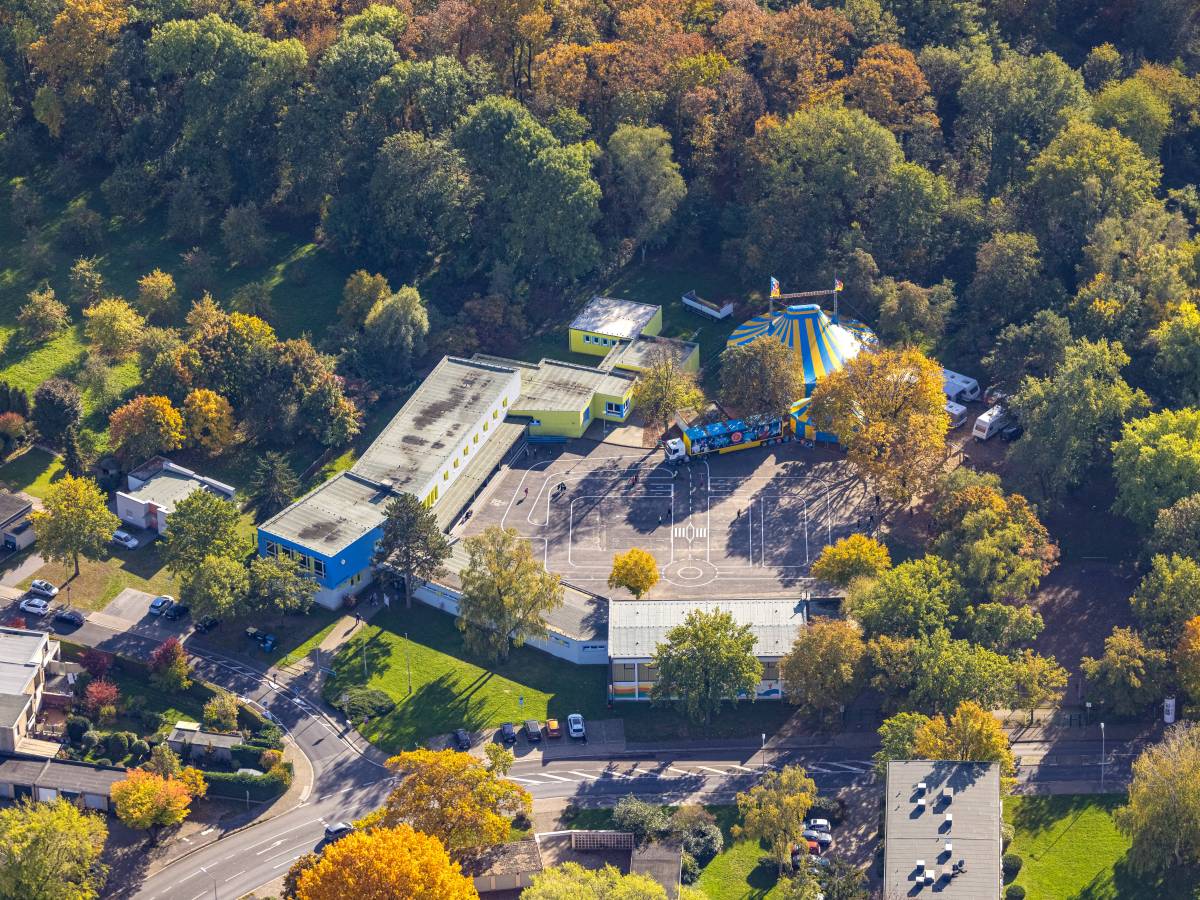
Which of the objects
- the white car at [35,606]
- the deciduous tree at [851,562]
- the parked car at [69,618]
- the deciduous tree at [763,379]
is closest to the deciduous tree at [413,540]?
the parked car at [69,618]

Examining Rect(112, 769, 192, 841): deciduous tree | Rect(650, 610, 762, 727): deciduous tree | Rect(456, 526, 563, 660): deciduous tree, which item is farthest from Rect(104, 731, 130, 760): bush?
Rect(650, 610, 762, 727): deciduous tree

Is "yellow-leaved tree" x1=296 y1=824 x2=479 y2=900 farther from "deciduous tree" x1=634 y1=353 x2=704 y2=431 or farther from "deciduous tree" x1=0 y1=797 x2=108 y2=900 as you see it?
"deciduous tree" x1=634 y1=353 x2=704 y2=431

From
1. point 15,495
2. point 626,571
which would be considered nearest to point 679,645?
point 626,571

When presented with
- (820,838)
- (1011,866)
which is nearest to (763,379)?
(820,838)

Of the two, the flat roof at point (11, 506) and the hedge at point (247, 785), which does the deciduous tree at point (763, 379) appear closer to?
the hedge at point (247, 785)

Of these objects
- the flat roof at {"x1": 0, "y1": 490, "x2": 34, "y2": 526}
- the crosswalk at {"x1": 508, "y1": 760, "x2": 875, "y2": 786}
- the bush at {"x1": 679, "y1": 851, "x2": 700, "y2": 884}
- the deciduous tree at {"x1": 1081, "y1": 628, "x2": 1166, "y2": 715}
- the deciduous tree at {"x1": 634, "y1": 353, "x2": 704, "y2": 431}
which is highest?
the deciduous tree at {"x1": 634, "y1": 353, "x2": 704, "y2": 431}
